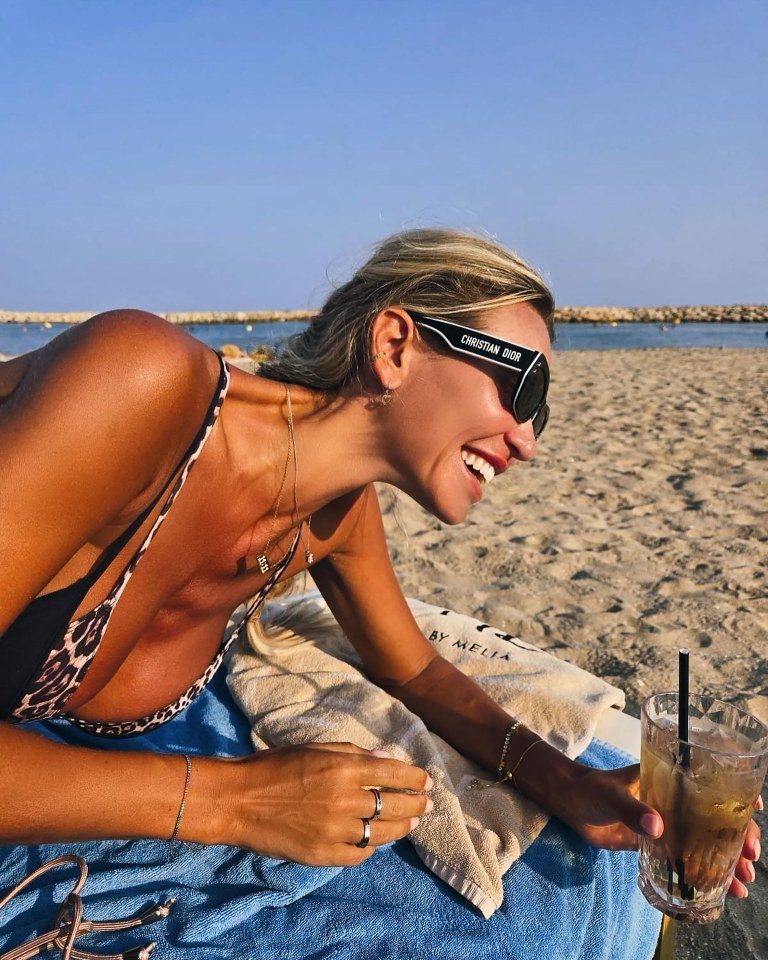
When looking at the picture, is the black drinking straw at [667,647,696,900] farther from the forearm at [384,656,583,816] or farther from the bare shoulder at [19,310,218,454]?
the bare shoulder at [19,310,218,454]

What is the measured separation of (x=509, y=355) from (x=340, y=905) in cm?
120

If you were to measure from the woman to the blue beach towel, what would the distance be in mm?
133

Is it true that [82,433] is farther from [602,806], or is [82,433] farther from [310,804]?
[602,806]

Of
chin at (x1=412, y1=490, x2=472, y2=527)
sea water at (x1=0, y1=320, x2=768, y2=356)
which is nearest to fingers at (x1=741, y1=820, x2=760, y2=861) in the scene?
chin at (x1=412, y1=490, x2=472, y2=527)

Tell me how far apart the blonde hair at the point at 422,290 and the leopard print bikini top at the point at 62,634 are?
0.31 metres

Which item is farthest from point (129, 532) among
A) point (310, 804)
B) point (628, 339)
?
point (628, 339)

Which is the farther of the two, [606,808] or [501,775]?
[501,775]

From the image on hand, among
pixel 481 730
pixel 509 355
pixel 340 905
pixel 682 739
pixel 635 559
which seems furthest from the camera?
pixel 635 559

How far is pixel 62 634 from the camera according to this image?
142 cm

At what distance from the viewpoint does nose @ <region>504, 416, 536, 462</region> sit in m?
1.79

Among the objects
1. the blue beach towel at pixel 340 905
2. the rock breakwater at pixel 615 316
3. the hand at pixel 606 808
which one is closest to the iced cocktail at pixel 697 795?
the hand at pixel 606 808

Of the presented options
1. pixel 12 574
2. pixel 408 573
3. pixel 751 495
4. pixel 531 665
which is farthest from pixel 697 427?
pixel 12 574

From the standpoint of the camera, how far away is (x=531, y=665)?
2.33m

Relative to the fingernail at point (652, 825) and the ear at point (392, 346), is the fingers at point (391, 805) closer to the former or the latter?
the fingernail at point (652, 825)
